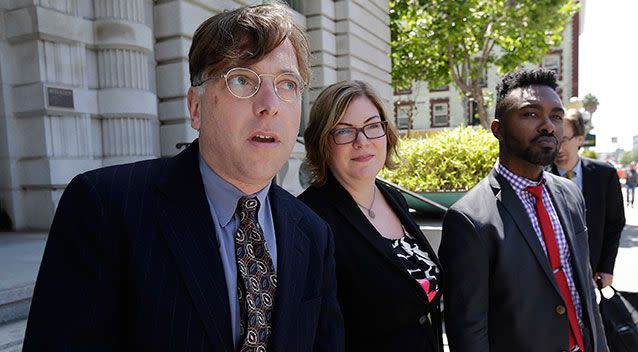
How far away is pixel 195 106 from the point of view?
1.46 meters

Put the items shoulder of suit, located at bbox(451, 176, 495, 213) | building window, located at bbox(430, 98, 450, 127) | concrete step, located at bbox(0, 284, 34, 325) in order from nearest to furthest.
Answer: shoulder of suit, located at bbox(451, 176, 495, 213) < concrete step, located at bbox(0, 284, 34, 325) < building window, located at bbox(430, 98, 450, 127)

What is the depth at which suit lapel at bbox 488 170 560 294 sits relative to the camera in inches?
81.7

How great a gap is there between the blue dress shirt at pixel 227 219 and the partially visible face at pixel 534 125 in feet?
4.70

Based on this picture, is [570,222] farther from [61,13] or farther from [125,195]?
[61,13]

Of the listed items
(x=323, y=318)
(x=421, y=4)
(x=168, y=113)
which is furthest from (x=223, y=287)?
(x=421, y=4)

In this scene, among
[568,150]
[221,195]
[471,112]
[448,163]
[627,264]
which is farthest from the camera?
[471,112]

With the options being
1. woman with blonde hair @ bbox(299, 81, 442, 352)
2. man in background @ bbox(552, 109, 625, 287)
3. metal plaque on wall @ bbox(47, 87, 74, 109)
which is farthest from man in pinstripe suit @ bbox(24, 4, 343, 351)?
metal plaque on wall @ bbox(47, 87, 74, 109)

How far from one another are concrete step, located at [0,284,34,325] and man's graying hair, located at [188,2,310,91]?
→ 271 cm

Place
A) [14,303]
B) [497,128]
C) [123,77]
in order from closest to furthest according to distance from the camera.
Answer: [497,128], [14,303], [123,77]

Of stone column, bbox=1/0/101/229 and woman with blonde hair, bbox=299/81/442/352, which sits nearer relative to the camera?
woman with blonde hair, bbox=299/81/442/352

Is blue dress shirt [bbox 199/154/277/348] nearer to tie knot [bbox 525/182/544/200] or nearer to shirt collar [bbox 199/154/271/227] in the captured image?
shirt collar [bbox 199/154/271/227]

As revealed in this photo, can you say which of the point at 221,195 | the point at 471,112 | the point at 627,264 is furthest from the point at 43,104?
the point at 471,112

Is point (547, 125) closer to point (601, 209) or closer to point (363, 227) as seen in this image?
point (363, 227)

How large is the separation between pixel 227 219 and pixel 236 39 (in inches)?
21.7
